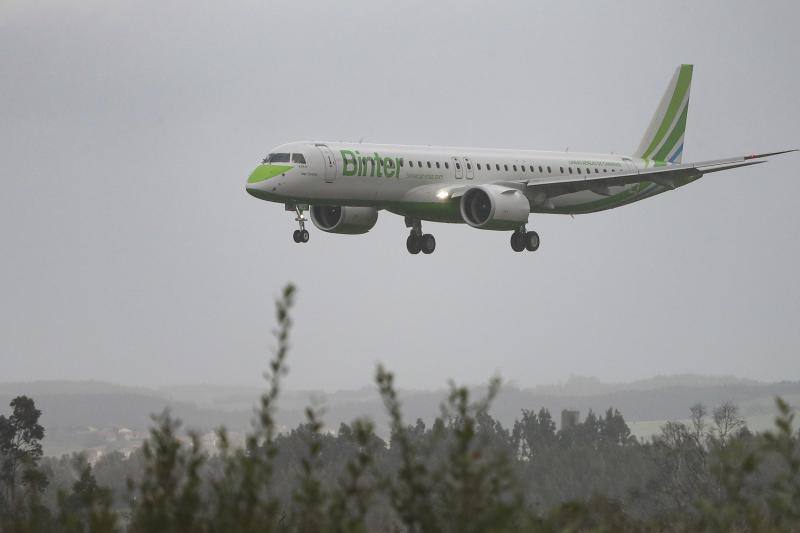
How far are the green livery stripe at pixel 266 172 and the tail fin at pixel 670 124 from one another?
27.1m

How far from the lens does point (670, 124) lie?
7906cm

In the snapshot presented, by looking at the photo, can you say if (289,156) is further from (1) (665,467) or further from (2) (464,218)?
(1) (665,467)

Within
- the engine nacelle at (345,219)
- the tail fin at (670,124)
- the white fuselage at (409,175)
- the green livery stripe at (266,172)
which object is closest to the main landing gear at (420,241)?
the engine nacelle at (345,219)

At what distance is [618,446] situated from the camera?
19138 centimetres

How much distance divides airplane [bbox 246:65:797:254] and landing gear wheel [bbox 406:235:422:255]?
1.8 inches

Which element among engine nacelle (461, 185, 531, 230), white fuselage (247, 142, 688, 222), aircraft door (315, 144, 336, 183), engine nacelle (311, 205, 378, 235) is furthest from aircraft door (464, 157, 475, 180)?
aircraft door (315, 144, 336, 183)

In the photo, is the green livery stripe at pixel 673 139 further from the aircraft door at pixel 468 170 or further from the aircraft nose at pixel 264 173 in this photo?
the aircraft nose at pixel 264 173

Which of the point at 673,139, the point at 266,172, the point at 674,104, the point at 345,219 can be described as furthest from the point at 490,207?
the point at 674,104

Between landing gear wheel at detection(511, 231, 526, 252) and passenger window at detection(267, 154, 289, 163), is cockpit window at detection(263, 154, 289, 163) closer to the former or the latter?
passenger window at detection(267, 154, 289, 163)

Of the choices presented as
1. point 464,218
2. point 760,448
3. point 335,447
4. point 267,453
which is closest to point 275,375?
point 267,453

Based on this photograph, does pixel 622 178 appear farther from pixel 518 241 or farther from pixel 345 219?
pixel 345 219

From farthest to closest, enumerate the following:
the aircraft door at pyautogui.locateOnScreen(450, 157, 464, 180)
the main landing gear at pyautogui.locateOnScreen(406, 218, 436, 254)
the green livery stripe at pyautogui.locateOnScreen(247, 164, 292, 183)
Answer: the main landing gear at pyautogui.locateOnScreen(406, 218, 436, 254) < the aircraft door at pyautogui.locateOnScreen(450, 157, 464, 180) < the green livery stripe at pyautogui.locateOnScreen(247, 164, 292, 183)

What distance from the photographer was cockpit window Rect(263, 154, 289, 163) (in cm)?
5672

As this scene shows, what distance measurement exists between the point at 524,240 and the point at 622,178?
17.9 feet
